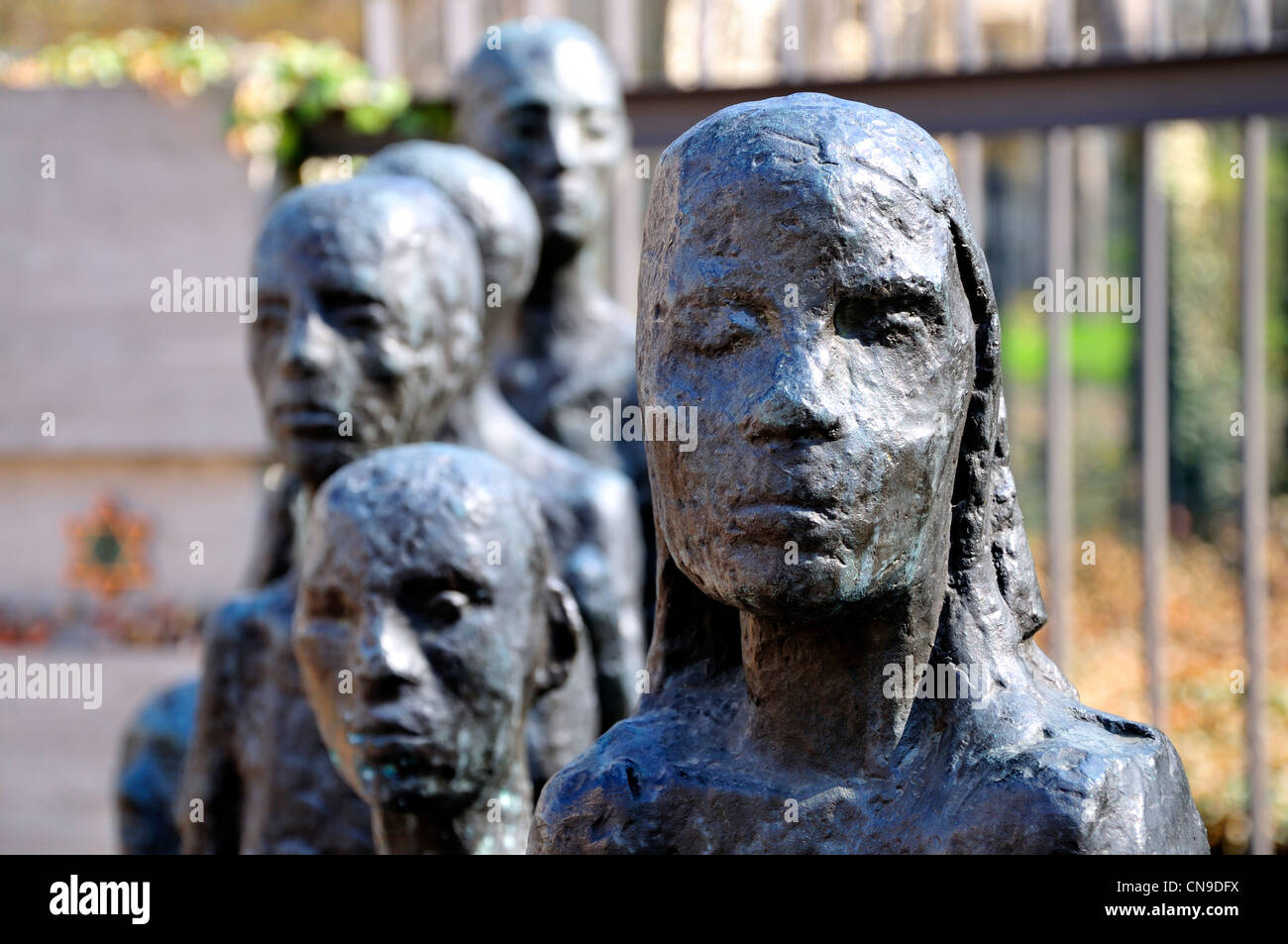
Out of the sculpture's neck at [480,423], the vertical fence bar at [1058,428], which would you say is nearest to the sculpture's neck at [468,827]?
the sculpture's neck at [480,423]

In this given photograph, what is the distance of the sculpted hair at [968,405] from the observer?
2.10m

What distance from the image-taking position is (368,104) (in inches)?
273

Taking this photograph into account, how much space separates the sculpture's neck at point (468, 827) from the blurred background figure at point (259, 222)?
10.8 feet

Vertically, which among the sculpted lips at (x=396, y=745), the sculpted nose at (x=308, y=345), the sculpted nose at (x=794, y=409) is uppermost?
the sculpted nose at (x=308, y=345)


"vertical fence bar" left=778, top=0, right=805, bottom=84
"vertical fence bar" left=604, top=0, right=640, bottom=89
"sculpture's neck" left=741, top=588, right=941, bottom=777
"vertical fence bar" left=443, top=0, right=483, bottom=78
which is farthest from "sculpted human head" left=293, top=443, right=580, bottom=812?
"vertical fence bar" left=443, top=0, right=483, bottom=78

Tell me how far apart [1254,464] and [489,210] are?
310 centimetres

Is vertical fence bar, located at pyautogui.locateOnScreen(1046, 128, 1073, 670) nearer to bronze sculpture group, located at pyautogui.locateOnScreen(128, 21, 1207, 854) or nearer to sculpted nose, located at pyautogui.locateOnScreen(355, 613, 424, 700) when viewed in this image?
bronze sculpture group, located at pyautogui.locateOnScreen(128, 21, 1207, 854)

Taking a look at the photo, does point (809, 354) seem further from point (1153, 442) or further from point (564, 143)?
point (1153, 442)

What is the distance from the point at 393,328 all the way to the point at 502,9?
12.6ft

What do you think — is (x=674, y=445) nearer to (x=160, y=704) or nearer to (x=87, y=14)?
(x=160, y=704)

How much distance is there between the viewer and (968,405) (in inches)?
87.7

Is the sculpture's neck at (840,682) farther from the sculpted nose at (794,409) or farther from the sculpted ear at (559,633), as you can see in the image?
the sculpted ear at (559,633)

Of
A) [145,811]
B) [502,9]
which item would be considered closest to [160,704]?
[145,811]

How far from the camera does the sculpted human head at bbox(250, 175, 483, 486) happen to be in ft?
11.9
